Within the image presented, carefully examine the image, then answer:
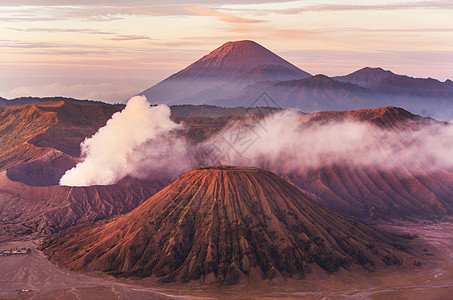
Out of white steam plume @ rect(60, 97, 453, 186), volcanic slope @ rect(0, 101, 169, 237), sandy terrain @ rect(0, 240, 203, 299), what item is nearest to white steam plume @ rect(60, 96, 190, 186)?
white steam plume @ rect(60, 97, 453, 186)

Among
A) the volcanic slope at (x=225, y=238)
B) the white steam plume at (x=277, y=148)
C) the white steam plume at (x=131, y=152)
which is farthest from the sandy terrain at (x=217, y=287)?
the white steam plume at (x=277, y=148)

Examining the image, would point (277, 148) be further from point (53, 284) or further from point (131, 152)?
point (53, 284)

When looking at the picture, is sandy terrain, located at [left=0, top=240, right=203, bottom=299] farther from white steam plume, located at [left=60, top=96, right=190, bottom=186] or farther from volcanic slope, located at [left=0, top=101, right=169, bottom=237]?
white steam plume, located at [left=60, top=96, right=190, bottom=186]

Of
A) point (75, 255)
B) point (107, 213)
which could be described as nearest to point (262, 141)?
point (107, 213)

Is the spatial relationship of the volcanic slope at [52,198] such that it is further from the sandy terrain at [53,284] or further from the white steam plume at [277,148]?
the sandy terrain at [53,284]

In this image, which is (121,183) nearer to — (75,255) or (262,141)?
(75,255)

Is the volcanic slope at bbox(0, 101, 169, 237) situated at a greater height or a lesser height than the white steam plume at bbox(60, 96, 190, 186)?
lesser
